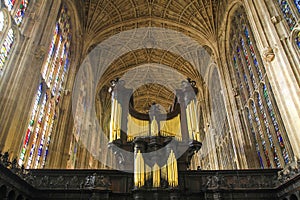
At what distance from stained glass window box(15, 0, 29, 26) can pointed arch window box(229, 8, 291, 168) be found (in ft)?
43.2

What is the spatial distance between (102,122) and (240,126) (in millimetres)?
16945

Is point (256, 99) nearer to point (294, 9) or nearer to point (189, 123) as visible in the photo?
point (189, 123)

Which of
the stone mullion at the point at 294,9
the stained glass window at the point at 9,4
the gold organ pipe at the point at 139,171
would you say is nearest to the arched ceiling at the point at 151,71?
the stone mullion at the point at 294,9

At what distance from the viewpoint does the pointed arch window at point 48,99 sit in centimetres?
1237

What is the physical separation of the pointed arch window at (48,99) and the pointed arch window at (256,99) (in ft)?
41.1

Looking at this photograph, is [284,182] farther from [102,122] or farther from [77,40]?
[102,122]

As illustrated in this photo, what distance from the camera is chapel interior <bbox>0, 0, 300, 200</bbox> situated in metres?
10.3

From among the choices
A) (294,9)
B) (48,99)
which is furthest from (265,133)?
(48,99)

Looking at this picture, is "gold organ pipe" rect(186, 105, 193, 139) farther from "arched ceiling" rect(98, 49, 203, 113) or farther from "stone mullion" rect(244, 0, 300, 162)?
"arched ceiling" rect(98, 49, 203, 113)

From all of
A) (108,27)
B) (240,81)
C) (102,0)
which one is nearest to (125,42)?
(108,27)

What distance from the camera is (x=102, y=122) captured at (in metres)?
29.0

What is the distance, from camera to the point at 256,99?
15.4 meters

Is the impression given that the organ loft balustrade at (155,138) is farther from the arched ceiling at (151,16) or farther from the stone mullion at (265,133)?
the arched ceiling at (151,16)

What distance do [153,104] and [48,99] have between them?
687cm
